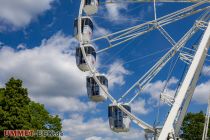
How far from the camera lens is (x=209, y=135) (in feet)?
271

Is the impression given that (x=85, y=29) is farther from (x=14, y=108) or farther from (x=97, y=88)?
(x=14, y=108)

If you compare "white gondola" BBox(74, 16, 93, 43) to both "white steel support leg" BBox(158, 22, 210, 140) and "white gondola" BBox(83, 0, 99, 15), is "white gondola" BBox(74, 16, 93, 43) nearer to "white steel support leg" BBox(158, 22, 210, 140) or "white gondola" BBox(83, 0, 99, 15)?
"white gondola" BBox(83, 0, 99, 15)

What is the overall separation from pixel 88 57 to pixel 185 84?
372 inches

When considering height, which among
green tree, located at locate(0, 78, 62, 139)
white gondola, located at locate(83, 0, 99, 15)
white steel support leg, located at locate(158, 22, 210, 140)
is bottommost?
white steel support leg, located at locate(158, 22, 210, 140)

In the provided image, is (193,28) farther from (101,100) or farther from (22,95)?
(22,95)

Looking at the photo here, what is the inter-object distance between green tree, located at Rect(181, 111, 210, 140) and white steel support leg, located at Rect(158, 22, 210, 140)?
55.3 metres

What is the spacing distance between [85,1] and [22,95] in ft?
50.8

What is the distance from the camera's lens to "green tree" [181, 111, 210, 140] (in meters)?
83.2

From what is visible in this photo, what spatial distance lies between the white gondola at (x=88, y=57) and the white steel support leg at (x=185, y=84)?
8.48 metres

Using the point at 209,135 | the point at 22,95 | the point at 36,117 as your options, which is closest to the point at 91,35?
the point at 22,95

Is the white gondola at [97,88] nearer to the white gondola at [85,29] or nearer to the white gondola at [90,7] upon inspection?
the white gondola at [85,29]

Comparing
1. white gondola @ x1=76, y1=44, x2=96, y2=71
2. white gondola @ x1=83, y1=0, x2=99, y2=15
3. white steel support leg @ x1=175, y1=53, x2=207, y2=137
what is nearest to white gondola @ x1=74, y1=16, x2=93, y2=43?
white gondola @ x1=83, y1=0, x2=99, y2=15

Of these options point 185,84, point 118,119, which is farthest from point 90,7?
point 185,84

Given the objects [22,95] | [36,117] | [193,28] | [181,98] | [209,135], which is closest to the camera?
[181,98]
